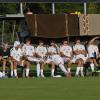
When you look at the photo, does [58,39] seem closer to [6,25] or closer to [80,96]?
[80,96]

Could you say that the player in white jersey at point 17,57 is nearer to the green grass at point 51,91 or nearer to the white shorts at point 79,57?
the white shorts at point 79,57

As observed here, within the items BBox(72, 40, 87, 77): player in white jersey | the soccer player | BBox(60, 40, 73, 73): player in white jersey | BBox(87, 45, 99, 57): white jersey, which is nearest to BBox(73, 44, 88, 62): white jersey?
BBox(72, 40, 87, 77): player in white jersey

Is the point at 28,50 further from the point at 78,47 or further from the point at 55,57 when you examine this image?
the point at 78,47

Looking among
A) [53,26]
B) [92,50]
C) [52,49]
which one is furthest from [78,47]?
[53,26]

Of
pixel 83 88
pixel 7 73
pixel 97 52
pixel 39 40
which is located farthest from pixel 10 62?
pixel 83 88

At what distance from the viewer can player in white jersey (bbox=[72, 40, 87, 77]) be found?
20894mm

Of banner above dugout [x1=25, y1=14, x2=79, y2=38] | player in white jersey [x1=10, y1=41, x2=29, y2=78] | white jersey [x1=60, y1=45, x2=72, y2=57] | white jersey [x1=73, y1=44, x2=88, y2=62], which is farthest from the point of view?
banner above dugout [x1=25, y1=14, x2=79, y2=38]

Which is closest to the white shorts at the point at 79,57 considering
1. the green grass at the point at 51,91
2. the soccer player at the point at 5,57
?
the soccer player at the point at 5,57

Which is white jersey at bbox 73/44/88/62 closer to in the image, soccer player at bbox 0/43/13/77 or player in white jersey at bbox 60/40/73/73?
player in white jersey at bbox 60/40/73/73

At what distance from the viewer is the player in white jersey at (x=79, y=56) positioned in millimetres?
20894

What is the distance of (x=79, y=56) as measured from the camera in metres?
21.2

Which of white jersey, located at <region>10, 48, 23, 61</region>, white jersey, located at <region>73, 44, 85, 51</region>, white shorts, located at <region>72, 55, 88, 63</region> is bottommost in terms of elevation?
white shorts, located at <region>72, 55, 88, 63</region>

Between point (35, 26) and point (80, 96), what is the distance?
9808 millimetres

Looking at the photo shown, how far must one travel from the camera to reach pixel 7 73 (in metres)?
21.4
